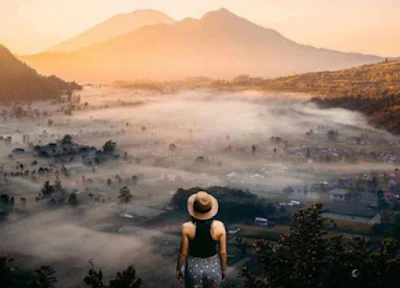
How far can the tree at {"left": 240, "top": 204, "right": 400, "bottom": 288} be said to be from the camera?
661cm

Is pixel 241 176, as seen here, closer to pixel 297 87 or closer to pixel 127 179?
pixel 127 179

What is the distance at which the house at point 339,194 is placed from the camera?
114ft

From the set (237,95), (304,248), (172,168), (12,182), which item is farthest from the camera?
(237,95)

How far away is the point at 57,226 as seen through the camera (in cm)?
2830

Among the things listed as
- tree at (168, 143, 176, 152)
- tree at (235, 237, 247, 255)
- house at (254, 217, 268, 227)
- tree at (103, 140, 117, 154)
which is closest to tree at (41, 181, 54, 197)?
house at (254, 217, 268, 227)

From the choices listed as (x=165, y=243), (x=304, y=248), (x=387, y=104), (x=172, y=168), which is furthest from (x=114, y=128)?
(x=304, y=248)

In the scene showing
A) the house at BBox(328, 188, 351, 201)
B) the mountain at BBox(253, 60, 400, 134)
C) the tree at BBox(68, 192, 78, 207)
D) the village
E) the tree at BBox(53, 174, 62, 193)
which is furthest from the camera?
the mountain at BBox(253, 60, 400, 134)

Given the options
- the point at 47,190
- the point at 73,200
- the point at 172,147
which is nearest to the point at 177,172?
the point at 47,190

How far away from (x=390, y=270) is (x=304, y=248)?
1317mm

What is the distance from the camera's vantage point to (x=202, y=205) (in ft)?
13.2

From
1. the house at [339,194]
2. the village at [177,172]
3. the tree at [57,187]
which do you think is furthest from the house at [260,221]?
the tree at [57,187]

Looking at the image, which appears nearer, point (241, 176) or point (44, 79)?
point (241, 176)

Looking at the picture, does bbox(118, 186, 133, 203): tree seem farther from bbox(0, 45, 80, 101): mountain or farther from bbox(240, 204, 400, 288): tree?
bbox(0, 45, 80, 101): mountain

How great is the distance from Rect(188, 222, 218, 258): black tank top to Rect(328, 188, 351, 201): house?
3157 centimetres
